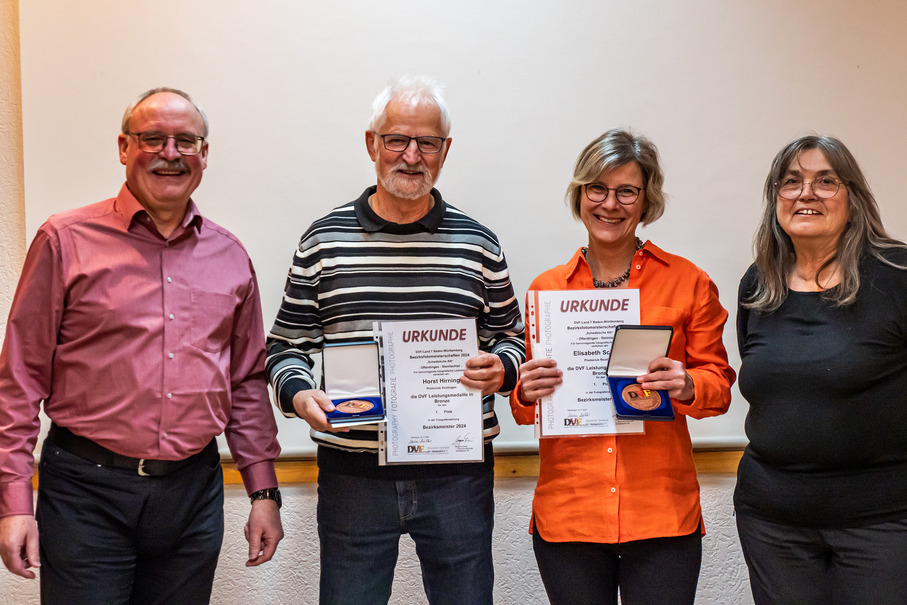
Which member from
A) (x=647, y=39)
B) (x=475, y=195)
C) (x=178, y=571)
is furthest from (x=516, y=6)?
(x=178, y=571)

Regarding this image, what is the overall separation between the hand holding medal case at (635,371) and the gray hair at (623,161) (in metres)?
0.41

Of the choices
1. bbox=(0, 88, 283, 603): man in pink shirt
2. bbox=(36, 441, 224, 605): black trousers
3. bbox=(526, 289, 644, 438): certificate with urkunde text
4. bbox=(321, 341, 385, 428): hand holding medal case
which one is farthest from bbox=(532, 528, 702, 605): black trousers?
bbox=(36, 441, 224, 605): black trousers

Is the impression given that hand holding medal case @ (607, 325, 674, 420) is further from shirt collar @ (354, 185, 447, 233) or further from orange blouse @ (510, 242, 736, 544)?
shirt collar @ (354, 185, 447, 233)

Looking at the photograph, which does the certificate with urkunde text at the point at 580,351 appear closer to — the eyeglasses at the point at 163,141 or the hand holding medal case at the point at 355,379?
the hand holding medal case at the point at 355,379

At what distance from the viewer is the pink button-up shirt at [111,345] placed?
1.72 m

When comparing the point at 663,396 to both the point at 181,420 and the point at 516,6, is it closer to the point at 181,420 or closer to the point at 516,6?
the point at 181,420

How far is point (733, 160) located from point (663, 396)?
1357 mm

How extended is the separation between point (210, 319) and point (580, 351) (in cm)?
100

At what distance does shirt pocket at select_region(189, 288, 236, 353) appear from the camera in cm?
183

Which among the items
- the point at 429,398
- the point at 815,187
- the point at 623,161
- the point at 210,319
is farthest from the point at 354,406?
the point at 815,187

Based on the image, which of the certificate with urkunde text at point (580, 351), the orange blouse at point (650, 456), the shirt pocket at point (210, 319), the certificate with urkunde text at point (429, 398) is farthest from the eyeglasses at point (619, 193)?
the shirt pocket at point (210, 319)

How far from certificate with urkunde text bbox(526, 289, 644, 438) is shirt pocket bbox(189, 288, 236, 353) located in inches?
33.2

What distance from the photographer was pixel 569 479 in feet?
6.14

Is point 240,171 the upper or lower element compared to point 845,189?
upper
